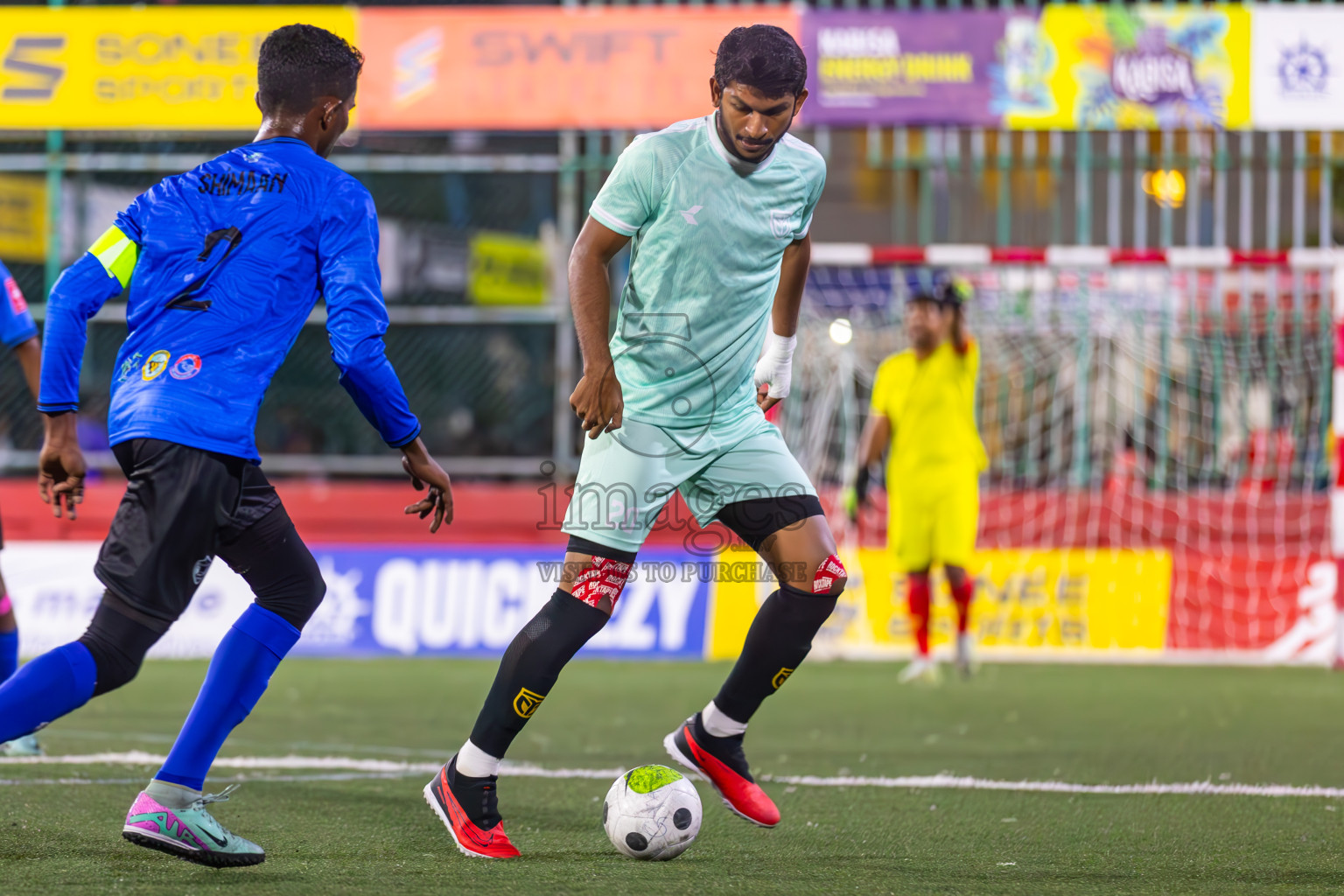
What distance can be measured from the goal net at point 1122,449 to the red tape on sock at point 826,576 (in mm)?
5947

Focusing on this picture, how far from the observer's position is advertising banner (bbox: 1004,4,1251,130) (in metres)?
10.6

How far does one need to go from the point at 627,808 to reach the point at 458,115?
8269 millimetres

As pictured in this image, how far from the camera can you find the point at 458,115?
36.7 feet

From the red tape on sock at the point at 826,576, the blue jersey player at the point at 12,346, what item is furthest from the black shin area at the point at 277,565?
the blue jersey player at the point at 12,346

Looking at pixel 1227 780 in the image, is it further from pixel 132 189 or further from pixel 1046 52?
pixel 132 189

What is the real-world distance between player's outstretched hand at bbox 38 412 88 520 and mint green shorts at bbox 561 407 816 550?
113 cm

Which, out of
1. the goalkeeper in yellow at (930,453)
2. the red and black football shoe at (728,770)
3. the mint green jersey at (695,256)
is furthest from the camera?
the goalkeeper in yellow at (930,453)

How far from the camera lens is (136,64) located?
11.4 m

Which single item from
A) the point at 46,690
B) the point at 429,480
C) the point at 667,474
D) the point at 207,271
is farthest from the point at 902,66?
the point at 46,690

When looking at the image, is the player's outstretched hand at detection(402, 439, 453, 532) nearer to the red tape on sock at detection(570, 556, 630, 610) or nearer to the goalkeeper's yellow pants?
the red tape on sock at detection(570, 556, 630, 610)

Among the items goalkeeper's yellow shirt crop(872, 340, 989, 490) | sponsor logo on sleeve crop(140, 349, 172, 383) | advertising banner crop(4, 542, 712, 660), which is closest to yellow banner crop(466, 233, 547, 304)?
advertising banner crop(4, 542, 712, 660)

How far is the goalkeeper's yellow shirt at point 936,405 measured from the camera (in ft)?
29.5

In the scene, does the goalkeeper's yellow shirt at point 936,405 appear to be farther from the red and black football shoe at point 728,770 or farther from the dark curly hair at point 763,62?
the dark curly hair at point 763,62

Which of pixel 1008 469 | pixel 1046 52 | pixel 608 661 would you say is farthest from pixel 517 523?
pixel 1046 52
